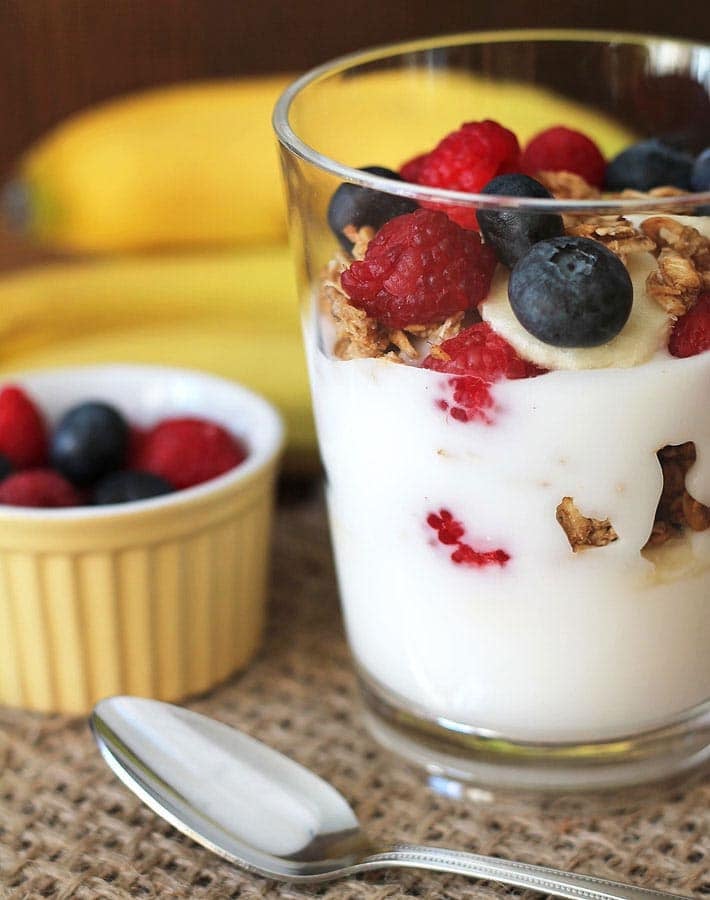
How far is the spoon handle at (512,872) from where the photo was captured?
62cm

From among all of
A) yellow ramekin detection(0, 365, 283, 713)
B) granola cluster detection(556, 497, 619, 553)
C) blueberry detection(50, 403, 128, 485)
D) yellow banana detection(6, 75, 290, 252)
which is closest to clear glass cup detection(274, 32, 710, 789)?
granola cluster detection(556, 497, 619, 553)

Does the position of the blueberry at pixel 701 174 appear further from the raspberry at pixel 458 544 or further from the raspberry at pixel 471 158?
the raspberry at pixel 458 544

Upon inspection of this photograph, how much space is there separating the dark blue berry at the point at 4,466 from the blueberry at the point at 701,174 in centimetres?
51

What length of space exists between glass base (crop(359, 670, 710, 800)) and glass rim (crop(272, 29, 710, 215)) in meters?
0.32

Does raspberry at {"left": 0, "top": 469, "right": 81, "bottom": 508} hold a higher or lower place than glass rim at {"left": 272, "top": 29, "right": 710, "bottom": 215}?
lower

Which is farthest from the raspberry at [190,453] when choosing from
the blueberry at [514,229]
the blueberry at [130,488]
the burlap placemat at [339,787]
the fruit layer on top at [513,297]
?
the blueberry at [514,229]

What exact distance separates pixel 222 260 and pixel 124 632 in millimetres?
477

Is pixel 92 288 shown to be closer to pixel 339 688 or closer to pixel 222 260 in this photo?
pixel 222 260

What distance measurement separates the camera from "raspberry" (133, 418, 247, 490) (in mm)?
890

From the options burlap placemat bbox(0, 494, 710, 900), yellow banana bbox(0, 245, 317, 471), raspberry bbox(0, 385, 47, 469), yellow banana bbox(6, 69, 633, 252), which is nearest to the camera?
burlap placemat bbox(0, 494, 710, 900)

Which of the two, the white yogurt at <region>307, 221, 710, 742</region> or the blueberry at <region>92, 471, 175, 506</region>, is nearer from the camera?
the white yogurt at <region>307, 221, 710, 742</region>

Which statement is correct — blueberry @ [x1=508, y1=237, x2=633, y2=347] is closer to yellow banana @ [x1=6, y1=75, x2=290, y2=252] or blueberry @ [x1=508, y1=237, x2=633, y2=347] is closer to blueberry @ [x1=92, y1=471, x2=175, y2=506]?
blueberry @ [x1=92, y1=471, x2=175, y2=506]

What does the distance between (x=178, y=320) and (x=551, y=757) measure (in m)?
0.62

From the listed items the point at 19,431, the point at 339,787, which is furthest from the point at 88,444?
the point at 339,787
